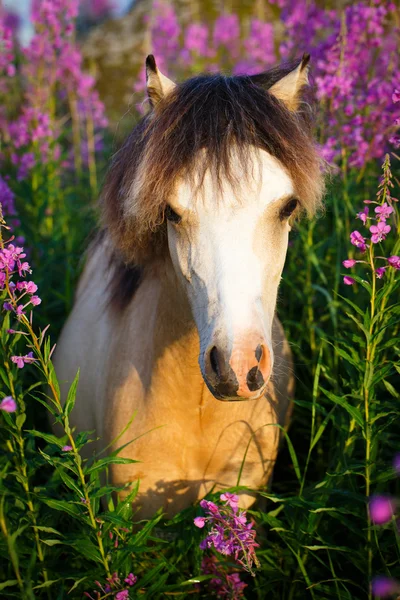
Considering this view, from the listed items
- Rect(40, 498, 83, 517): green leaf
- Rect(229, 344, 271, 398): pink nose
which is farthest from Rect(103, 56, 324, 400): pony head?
Rect(40, 498, 83, 517): green leaf

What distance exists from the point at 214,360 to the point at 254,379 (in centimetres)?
13

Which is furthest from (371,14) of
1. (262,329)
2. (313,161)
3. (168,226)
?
(262,329)

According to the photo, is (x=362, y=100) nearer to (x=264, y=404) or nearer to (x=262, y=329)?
(x=264, y=404)

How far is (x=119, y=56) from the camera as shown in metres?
15.4

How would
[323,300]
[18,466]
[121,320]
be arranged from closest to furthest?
[18,466] < [121,320] < [323,300]

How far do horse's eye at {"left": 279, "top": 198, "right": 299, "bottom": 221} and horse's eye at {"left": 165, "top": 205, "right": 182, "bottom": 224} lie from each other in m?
0.33

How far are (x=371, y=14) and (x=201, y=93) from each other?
2201mm

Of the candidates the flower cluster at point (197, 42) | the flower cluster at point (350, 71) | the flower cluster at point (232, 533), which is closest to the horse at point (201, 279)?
the flower cluster at point (232, 533)

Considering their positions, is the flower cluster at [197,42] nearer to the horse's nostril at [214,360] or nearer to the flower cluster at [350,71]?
the flower cluster at [350,71]

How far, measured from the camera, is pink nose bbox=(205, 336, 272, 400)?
58.9 inches

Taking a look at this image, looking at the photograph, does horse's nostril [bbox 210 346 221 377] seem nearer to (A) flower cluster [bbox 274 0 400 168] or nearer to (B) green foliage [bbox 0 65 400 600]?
(B) green foliage [bbox 0 65 400 600]

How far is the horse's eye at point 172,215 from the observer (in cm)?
179

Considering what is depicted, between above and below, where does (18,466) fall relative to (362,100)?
below

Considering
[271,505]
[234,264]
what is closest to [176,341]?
[234,264]
